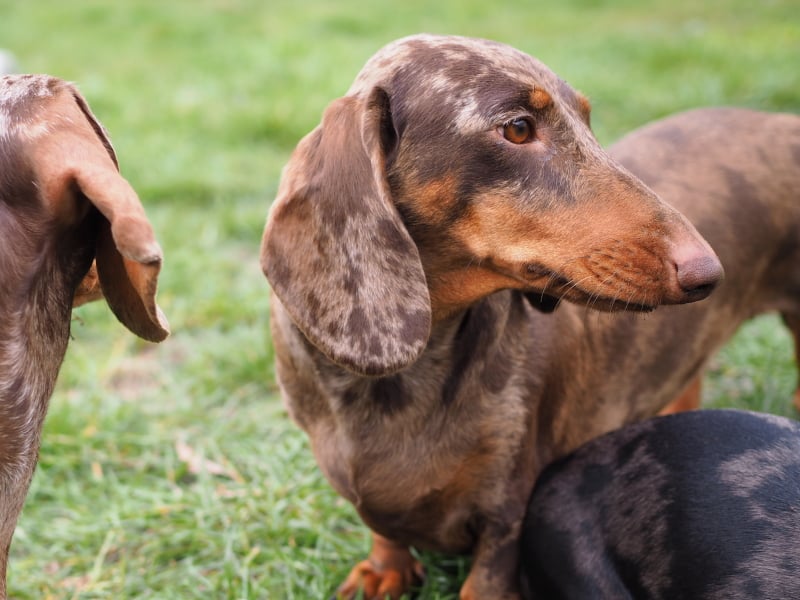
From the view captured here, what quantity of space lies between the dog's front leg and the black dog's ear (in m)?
0.61

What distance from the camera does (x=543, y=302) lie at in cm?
270

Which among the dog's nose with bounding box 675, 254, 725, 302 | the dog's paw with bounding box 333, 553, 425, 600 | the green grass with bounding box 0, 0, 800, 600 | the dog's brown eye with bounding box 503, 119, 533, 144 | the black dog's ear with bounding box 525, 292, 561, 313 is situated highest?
the dog's brown eye with bounding box 503, 119, 533, 144

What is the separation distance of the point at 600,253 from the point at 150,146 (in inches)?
193

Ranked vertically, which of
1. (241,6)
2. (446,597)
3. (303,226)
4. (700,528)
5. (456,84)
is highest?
(456,84)

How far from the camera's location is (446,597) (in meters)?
3.07

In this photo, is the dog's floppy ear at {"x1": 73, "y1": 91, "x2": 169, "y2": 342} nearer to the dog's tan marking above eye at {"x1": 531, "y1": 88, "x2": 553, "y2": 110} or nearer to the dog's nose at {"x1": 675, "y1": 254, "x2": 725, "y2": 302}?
the dog's tan marking above eye at {"x1": 531, "y1": 88, "x2": 553, "y2": 110}

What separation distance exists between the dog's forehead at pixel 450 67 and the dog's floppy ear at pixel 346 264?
114 millimetres

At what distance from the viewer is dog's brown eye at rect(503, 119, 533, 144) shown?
2344 mm

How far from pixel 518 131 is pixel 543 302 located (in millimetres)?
548

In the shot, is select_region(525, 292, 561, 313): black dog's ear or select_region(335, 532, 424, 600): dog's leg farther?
select_region(335, 532, 424, 600): dog's leg

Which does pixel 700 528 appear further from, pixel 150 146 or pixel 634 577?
pixel 150 146

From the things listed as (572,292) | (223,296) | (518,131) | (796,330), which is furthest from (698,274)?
(223,296)

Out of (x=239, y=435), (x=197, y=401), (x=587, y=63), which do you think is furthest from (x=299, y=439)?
(x=587, y=63)

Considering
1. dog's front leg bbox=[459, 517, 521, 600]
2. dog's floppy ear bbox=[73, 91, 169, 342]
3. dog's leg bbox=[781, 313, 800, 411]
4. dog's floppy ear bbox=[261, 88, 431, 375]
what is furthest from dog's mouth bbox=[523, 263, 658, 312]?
dog's leg bbox=[781, 313, 800, 411]
